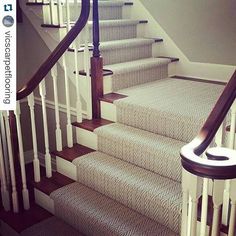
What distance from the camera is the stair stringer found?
367cm

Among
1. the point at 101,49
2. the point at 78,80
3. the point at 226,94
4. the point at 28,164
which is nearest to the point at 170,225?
the point at 226,94

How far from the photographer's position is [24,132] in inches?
173

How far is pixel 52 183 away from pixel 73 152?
0.29 metres

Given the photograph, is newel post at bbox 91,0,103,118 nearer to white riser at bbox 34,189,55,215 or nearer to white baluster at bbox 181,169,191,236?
white riser at bbox 34,189,55,215

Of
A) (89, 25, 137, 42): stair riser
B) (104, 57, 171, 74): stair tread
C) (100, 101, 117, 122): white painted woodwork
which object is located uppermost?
(89, 25, 137, 42): stair riser

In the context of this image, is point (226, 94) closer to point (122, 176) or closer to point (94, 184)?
point (122, 176)

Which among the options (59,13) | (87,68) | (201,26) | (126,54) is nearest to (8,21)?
(87,68)

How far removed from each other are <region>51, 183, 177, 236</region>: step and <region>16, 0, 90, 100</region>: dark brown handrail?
785mm

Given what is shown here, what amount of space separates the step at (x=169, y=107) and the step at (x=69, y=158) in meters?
0.40

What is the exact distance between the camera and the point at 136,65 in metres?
3.44

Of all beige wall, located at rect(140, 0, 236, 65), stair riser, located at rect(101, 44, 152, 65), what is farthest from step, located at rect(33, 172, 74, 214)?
beige wall, located at rect(140, 0, 236, 65)

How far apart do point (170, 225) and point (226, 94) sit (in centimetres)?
95

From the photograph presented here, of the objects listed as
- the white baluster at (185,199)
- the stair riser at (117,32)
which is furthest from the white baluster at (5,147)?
the white baluster at (185,199)

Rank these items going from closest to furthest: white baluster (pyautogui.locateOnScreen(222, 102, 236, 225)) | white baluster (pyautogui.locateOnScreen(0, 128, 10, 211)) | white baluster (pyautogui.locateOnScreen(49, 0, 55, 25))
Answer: white baluster (pyautogui.locateOnScreen(222, 102, 236, 225)) < white baluster (pyautogui.locateOnScreen(0, 128, 10, 211)) < white baluster (pyautogui.locateOnScreen(49, 0, 55, 25))
